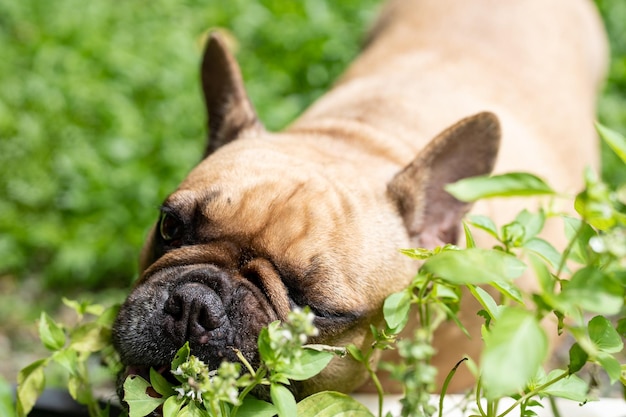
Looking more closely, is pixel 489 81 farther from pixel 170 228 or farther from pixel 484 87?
pixel 170 228

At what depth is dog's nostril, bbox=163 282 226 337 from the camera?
2.24 m

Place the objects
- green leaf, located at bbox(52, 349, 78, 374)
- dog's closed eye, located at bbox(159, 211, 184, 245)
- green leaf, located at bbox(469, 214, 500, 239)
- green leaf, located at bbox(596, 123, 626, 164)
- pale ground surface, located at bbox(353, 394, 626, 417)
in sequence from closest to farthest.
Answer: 1. green leaf, located at bbox(596, 123, 626, 164)
2. green leaf, located at bbox(469, 214, 500, 239)
3. green leaf, located at bbox(52, 349, 78, 374)
4. pale ground surface, located at bbox(353, 394, 626, 417)
5. dog's closed eye, located at bbox(159, 211, 184, 245)

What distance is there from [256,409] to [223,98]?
1.78m

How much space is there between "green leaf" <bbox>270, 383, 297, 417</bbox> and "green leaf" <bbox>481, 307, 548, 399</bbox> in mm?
537

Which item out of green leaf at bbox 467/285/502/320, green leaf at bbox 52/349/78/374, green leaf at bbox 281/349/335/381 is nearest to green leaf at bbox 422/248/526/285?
green leaf at bbox 467/285/502/320

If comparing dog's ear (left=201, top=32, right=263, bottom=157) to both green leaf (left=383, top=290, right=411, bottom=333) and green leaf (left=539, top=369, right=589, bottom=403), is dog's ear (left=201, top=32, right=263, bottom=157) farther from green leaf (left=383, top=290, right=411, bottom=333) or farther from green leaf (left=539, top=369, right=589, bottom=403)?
green leaf (left=539, top=369, right=589, bottom=403)

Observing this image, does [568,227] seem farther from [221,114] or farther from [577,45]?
[577,45]

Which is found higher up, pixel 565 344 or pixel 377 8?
pixel 377 8

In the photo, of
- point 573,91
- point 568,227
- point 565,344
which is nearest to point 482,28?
point 573,91

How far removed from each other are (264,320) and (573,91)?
277 centimetres

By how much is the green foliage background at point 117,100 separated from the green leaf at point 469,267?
3096mm

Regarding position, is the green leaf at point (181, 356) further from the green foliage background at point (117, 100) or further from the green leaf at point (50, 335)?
the green foliage background at point (117, 100)

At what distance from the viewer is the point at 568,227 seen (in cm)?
183

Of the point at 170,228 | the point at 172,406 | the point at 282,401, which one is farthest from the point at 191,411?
the point at 170,228
